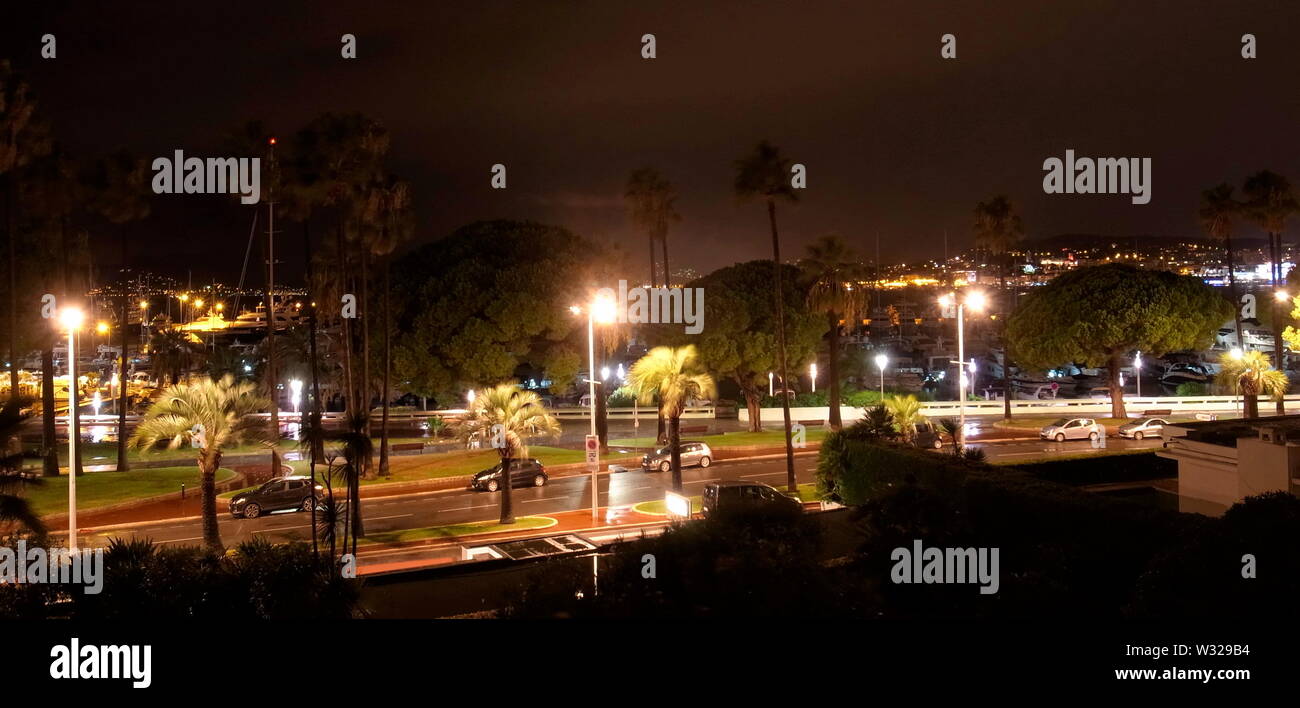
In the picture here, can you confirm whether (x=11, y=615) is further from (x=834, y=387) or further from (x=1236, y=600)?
(x=834, y=387)

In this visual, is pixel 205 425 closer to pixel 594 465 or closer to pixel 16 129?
pixel 594 465

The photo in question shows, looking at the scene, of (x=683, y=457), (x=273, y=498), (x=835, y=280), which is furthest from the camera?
(x=835, y=280)

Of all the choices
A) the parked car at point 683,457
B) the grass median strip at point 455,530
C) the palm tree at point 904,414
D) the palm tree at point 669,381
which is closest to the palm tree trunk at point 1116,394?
the parked car at point 683,457

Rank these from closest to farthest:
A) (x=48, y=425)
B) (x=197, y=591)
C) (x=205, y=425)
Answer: (x=197, y=591) < (x=205, y=425) < (x=48, y=425)

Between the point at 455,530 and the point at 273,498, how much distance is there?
744 cm

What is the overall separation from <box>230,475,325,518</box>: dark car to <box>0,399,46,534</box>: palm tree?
577 inches

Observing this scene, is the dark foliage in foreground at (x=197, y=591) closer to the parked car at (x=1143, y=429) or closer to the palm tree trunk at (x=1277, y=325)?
the parked car at (x=1143, y=429)

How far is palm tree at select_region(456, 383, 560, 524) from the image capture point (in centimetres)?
2739

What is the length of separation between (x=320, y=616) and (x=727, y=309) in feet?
137

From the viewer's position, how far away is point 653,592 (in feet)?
32.9

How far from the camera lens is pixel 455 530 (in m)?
26.1

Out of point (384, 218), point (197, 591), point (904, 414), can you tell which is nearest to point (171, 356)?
point (384, 218)

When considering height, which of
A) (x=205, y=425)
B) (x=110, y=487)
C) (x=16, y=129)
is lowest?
(x=110, y=487)

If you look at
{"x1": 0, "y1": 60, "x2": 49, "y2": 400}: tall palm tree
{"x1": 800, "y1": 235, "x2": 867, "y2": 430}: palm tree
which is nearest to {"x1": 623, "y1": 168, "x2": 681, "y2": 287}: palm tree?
{"x1": 800, "y1": 235, "x2": 867, "y2": 430}: palm tree
